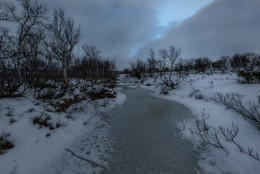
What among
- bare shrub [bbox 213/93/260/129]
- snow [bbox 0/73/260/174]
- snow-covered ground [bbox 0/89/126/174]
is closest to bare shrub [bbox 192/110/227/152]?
snow [bbox 0/73/260/174]

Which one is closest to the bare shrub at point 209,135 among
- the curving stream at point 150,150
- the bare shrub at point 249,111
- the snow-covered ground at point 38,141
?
the curving stream at point 150,150

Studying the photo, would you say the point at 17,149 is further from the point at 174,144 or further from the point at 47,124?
the point at 174,144

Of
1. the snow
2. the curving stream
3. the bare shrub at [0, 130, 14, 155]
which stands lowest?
the curving stream

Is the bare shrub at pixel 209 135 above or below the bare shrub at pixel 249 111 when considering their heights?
below

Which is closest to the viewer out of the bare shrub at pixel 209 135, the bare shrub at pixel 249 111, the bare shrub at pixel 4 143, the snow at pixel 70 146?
the snow at pixel 70 146

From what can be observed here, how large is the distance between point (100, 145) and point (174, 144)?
244cm

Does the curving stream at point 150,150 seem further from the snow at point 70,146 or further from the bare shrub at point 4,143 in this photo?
the bare shrub at point 4,143

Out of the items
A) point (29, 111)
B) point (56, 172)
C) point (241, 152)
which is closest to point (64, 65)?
point (29, 111)

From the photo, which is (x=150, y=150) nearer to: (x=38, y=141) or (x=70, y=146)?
(x=70, y=146)

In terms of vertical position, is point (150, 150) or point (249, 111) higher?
point (249, 111)

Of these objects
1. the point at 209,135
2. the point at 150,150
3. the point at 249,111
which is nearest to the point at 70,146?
the point at 150,150

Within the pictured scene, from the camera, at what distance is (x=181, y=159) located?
290 centimetres

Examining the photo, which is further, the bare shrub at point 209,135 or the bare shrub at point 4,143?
the bare shrub at point 209,135

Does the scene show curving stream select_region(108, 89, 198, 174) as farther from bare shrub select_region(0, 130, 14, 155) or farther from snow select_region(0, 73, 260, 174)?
bare shrub select_region(0, 130, 14, 155)
